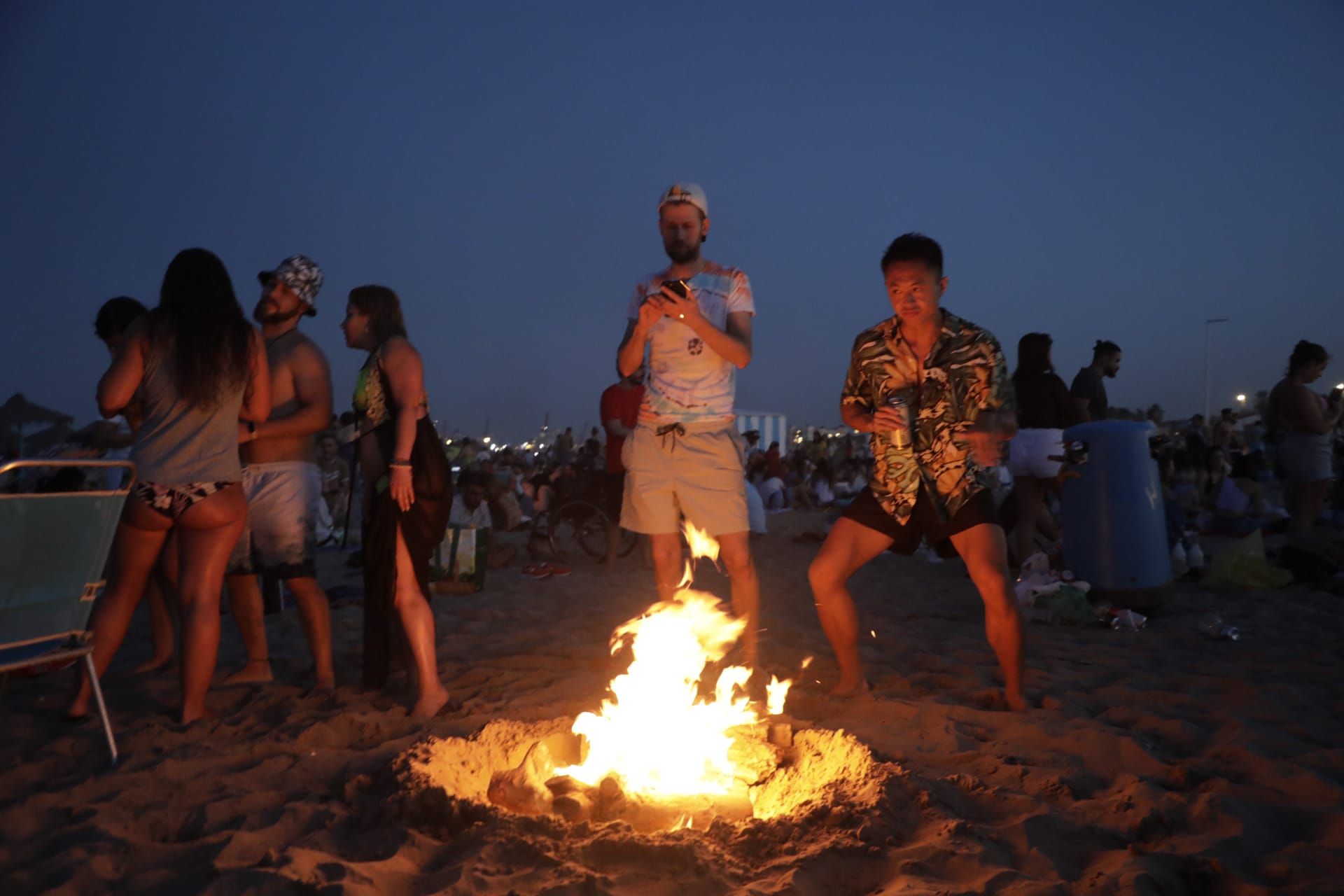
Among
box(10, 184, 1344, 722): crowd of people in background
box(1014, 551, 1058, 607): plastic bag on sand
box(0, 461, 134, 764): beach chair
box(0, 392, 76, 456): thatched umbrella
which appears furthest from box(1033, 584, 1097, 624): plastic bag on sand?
box(0, 392, 76, 456): thatched umbrella

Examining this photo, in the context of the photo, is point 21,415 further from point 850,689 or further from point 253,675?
point 850,689

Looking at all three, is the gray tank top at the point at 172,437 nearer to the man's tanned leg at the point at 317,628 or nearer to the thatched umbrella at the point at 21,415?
the man's tanned leg at the point at 317,628

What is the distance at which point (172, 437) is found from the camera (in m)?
3.34

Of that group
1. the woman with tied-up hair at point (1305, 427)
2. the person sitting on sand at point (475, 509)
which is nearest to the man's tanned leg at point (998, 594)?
the woman with tied-up hair at point (1305, 427)

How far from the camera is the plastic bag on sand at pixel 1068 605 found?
213 inches

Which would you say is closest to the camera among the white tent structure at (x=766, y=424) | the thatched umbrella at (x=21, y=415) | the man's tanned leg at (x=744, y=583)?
the man's tanned leg at (x=744, y=583)

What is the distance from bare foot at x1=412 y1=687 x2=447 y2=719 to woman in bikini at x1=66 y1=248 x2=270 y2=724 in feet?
2.72

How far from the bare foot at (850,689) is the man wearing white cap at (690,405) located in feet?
1.52

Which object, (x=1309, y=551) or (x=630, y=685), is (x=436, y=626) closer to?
(x=630, y=685)

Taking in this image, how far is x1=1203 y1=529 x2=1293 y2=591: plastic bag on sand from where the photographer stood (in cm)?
655

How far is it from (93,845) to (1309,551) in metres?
7.85

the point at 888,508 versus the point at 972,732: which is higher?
the point at 888,508

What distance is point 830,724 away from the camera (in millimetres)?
3393

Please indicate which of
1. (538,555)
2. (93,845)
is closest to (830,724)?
(93,845)
